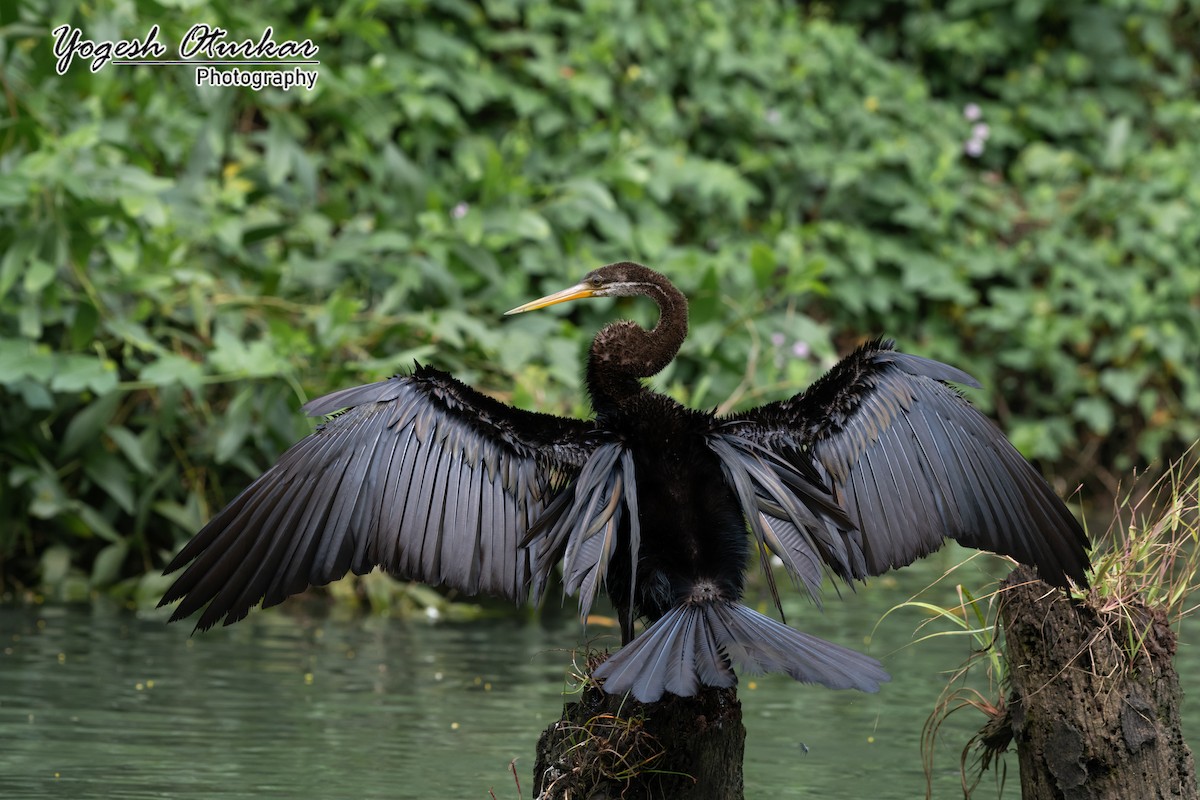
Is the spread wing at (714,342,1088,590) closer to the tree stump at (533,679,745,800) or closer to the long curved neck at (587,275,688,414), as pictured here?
the long curved neck at (587,275,688,414)

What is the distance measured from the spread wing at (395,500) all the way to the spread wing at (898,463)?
1.77 feet

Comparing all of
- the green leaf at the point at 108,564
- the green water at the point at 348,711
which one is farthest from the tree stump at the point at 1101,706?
the green leaf at the point at 108,564

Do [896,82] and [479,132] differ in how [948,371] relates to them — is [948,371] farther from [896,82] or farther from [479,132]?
[896,82]

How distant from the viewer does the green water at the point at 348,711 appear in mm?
Answer: 4074

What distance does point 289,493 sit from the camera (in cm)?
362

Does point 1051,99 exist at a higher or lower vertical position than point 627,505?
higher

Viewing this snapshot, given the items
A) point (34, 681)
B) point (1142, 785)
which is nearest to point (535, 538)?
point (1142, 785)

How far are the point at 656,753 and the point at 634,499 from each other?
590 millimetres

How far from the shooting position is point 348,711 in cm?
491

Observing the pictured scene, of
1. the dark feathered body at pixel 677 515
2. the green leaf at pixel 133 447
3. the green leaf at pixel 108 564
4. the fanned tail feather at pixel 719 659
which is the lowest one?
the fanned tail feather at pixel 719 659

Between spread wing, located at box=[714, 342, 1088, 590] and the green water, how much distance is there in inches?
30.5

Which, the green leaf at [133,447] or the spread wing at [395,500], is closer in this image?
the spread wing at [395,500]

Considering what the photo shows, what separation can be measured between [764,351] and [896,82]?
3.39 metres

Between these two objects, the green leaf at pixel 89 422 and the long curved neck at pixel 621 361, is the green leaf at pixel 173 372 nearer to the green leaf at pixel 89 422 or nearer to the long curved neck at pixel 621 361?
the green leaf at pixel 89 422
